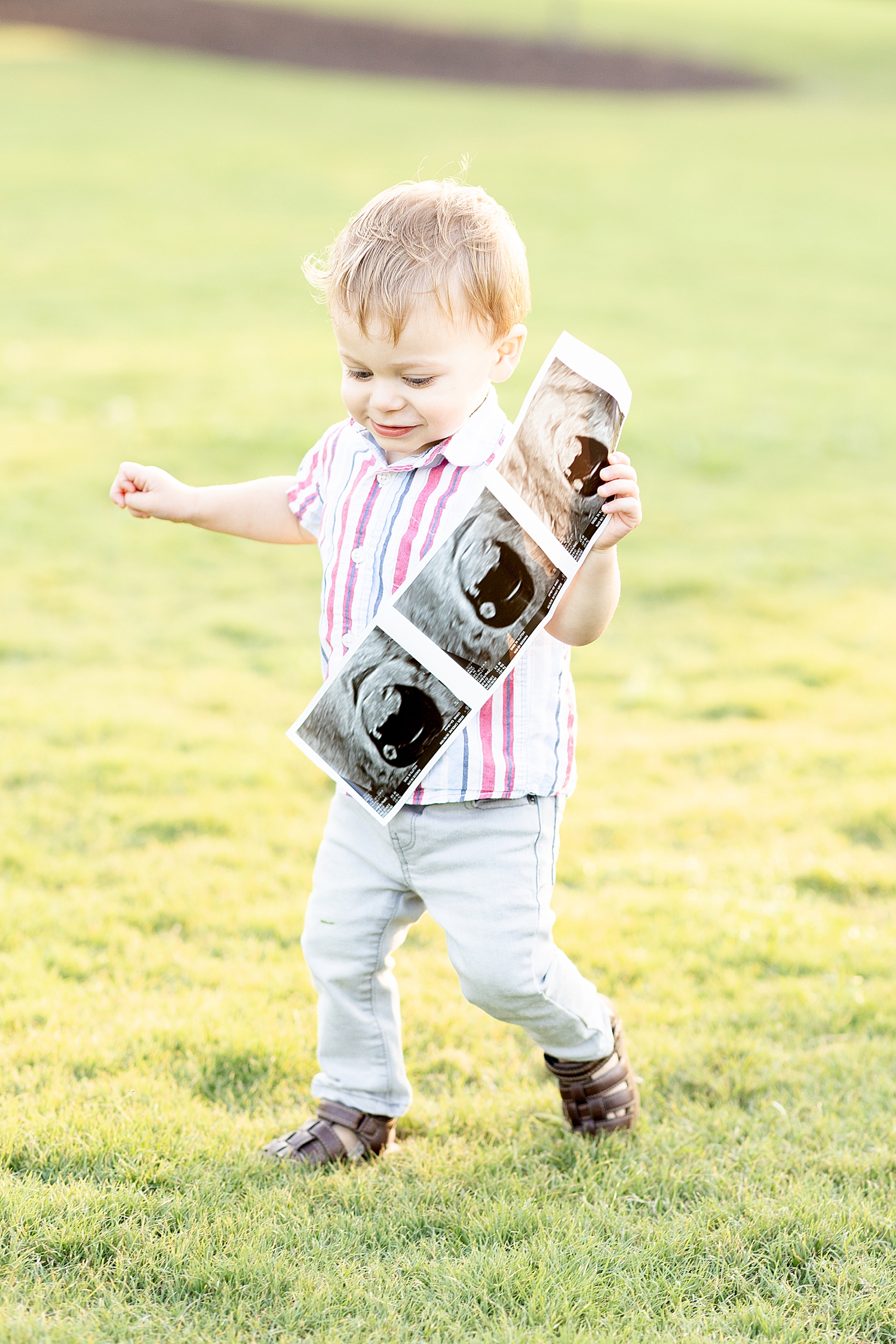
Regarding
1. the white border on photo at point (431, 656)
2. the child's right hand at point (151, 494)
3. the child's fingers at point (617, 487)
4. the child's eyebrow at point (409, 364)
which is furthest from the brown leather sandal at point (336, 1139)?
the child's eyebrow at point (409, 364)

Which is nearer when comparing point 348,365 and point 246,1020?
point 348,365

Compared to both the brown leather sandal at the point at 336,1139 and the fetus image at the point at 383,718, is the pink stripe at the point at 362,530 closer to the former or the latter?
the fetus image at the point at 383,718

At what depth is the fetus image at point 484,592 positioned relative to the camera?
2215 mm

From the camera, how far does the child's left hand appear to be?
223 cm

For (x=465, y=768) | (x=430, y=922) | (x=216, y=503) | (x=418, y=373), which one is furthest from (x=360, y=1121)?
(x=418, y=373)

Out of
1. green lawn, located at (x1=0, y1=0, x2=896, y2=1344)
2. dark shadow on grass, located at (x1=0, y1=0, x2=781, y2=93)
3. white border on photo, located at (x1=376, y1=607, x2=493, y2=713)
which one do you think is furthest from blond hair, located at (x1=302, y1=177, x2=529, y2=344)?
dark shadow on grass, located at (x1=0, y1=0, x2=781, y2=93)

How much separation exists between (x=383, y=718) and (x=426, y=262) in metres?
0.75

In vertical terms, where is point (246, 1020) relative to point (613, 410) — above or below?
below

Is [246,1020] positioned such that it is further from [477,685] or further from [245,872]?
[477,685]

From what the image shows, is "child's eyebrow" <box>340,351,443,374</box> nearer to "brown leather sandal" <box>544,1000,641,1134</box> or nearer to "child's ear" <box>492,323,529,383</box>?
"child's ear" <box>492,323,529,383</box>

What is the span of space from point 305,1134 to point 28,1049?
2.16 feet

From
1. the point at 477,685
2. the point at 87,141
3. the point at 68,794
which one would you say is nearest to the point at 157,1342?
the point at 477,685

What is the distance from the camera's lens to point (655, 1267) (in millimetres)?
2273

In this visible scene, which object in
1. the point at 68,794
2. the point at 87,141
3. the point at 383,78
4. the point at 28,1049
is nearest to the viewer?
the point at 28,1049
